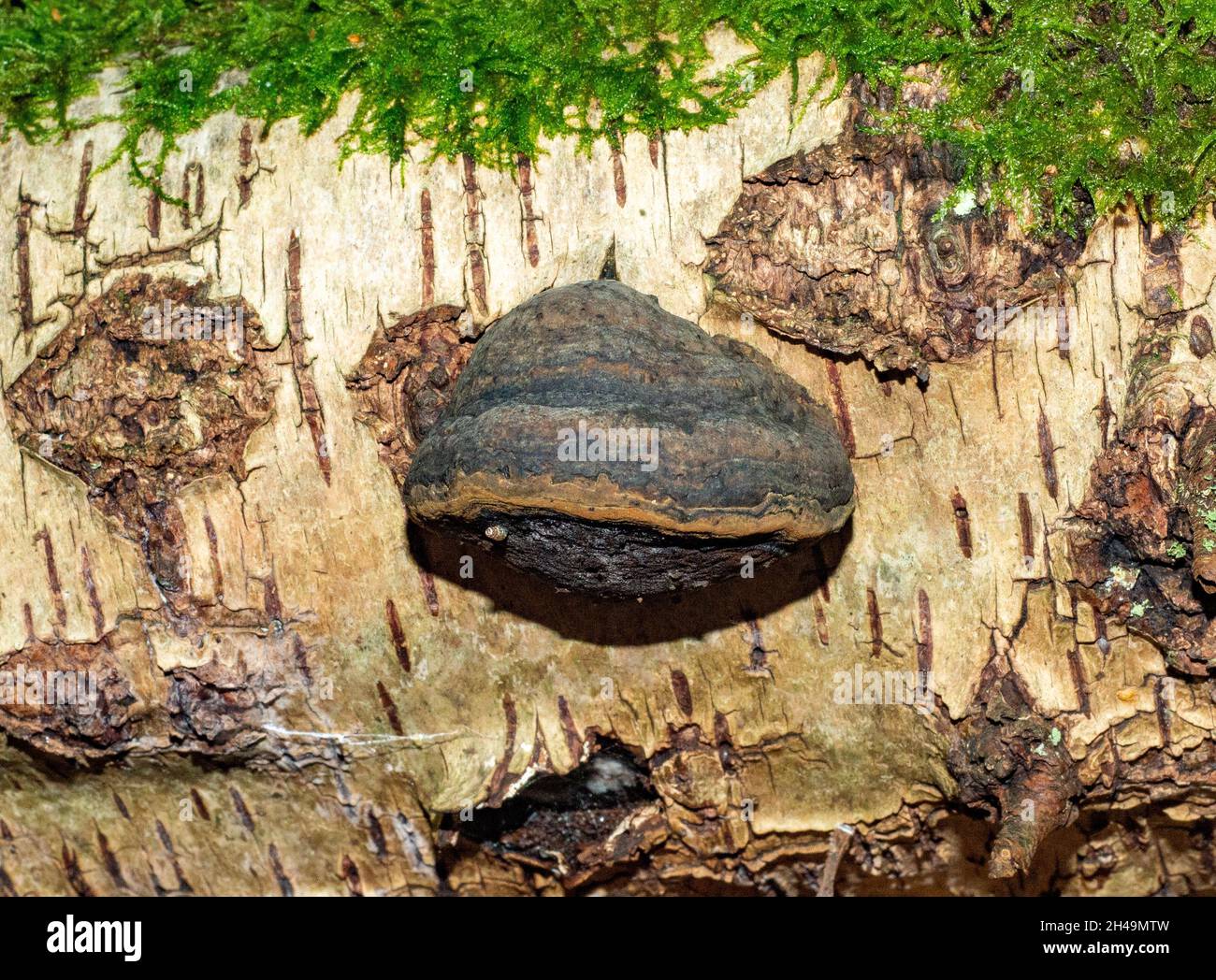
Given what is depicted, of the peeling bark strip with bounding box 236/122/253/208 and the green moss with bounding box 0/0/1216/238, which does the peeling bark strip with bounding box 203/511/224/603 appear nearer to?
the peeling bark strip with bounding box 236/122/253/208

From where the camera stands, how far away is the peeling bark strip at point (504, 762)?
4.12 metres

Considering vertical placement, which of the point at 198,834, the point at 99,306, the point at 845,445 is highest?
the point at 99,306

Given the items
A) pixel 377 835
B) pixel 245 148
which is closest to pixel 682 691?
A: pixel 377 835

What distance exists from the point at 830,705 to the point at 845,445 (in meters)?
1.01

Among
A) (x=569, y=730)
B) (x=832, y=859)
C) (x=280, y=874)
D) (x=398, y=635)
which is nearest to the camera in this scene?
(x=398, y=635)

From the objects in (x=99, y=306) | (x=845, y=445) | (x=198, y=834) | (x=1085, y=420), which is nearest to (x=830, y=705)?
(x=845, y=445)

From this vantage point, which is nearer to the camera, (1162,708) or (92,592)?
(1162,708)

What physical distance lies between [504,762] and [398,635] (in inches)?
25.8

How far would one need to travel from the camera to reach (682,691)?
4.04 meters

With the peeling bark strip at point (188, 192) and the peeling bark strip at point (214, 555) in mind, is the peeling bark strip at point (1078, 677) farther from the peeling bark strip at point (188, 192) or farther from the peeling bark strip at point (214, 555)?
the peeling bark strip at point (188, 192)

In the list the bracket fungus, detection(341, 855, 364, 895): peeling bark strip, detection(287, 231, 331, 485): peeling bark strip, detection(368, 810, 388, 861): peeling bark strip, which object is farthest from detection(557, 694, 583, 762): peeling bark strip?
detection(287, 231, 331, 485): peeling bark strip

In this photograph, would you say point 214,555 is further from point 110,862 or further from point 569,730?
point 110,862

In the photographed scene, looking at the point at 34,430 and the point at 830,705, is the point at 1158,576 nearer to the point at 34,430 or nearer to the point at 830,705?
the point at 830,705

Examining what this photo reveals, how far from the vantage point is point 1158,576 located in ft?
11.8
